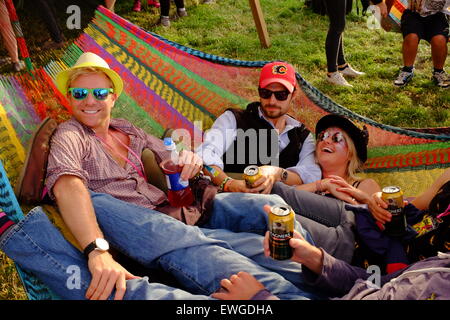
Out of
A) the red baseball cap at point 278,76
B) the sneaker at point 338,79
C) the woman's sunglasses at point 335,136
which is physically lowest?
the woman's sunglasses at point 335,136

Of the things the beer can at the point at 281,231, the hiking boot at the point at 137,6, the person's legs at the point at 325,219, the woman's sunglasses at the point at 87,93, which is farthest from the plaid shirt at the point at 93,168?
the hiking boot at the point at 137,6

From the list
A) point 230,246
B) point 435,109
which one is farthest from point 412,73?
point 230,246

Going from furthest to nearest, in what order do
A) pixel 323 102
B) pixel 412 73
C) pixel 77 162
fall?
Result: pixel 412 73
pixel 323 102
pixel 77 162

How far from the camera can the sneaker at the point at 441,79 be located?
5062mm

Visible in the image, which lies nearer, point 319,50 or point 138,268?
point 138,268

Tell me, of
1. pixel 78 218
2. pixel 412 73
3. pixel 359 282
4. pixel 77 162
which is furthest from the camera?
pixel 412 73

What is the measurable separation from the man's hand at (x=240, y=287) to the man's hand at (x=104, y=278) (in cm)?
36

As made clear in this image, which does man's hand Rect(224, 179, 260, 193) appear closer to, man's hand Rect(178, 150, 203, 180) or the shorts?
man's hand Rect(178, 150, 203, 180)

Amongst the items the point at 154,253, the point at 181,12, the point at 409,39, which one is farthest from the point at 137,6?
the point at 154,253

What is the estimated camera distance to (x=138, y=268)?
2.21m

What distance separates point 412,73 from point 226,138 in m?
3.05

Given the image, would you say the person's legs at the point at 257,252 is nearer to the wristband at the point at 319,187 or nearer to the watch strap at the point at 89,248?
the watch strap at the point at 89,248

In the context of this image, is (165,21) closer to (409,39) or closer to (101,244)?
(409,39)

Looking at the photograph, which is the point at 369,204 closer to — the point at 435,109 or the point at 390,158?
the point at 390,158
